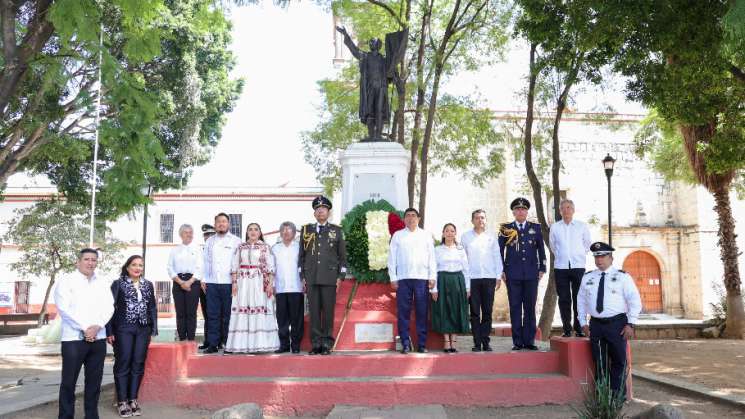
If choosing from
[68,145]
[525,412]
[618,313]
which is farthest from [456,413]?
[68,145]

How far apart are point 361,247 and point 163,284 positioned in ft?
81.3

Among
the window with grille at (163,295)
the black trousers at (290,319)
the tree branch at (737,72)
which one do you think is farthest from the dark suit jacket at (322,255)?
the window with grille at (163,295)

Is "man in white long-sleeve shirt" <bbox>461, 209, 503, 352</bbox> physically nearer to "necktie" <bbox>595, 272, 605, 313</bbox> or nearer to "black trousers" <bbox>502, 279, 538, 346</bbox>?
"black trousers" <bbox>502, 279, 538, 346</bbox>

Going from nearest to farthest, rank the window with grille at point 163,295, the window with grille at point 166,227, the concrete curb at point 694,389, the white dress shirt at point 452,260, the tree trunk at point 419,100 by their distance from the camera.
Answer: the concrete curb at point 694,389 < the white dress shirt at point 452,260 < the tree trunk at point 419,100 < the window with grille at point 163,295 < the window with grille at point 166,227

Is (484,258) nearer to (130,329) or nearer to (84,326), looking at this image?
(130,329)

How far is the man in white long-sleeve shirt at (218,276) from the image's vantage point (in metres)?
8.21

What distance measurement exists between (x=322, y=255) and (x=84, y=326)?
276 centimetres

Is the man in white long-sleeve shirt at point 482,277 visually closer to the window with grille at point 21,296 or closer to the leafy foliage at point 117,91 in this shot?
the leafy foliage at point 117,91

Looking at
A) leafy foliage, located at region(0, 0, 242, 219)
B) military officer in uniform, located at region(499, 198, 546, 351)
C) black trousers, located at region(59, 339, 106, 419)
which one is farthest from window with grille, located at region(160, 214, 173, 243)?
military officer in uniform, located at region(499, 198, 546, 351)

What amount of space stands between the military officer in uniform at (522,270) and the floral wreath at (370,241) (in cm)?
165

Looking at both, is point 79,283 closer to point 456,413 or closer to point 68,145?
point 456,413

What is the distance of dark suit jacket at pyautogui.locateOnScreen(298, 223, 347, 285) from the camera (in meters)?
7.71

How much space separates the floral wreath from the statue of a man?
1.69 metres

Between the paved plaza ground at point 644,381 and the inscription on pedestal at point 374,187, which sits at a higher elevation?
the inscription on pedestal at point 374,187
